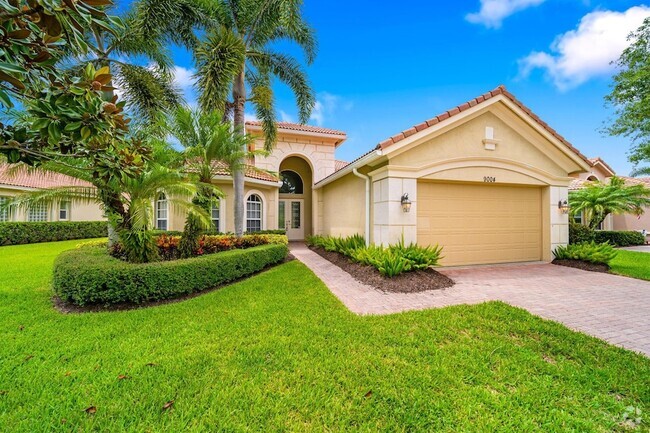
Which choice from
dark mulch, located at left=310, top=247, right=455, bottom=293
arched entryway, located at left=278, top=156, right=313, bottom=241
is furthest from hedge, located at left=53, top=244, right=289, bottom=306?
arched entryway, located at left=278, top=156, right=313, bottom=241

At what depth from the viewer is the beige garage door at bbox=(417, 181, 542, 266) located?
30.4ft

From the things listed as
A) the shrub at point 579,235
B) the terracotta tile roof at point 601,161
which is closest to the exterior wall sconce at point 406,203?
the shrub at point 579,235

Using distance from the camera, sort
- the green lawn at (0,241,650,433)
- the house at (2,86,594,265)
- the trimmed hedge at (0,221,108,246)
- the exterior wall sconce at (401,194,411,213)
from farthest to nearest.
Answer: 1. the trimmed hedge at (0,221,108,246)
2. the house at (2,86,594,265)
3. the exterior wall sconce at (401,194,411,213)
4. the green lawn at (0,241,650,433)

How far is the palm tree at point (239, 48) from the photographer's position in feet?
32.3

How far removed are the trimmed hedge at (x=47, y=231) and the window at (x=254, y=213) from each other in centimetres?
807

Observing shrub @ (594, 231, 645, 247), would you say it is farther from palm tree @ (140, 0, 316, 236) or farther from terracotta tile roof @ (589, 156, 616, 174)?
palm tree @ (140, 0, 316, 236)

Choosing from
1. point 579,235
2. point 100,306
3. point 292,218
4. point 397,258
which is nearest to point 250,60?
point 292,218

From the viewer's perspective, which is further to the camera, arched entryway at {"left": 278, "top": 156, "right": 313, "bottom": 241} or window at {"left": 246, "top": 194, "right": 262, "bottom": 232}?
arched entryway at {"left": 278, "top": 156, "right": 313, "bottom": 241}

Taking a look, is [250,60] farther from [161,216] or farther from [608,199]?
[608,199]

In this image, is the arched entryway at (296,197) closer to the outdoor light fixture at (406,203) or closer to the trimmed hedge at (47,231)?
the trimmed hedge at (47,231)

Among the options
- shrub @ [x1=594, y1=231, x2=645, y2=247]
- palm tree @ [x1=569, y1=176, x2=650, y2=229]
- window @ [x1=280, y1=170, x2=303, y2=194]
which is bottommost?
shrub @ [x1=594, y1=231, x2=645, y2=247]

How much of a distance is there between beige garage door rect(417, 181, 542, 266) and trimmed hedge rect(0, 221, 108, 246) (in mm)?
17250

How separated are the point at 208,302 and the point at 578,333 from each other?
683 centimetres

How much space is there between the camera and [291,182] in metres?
20.0
